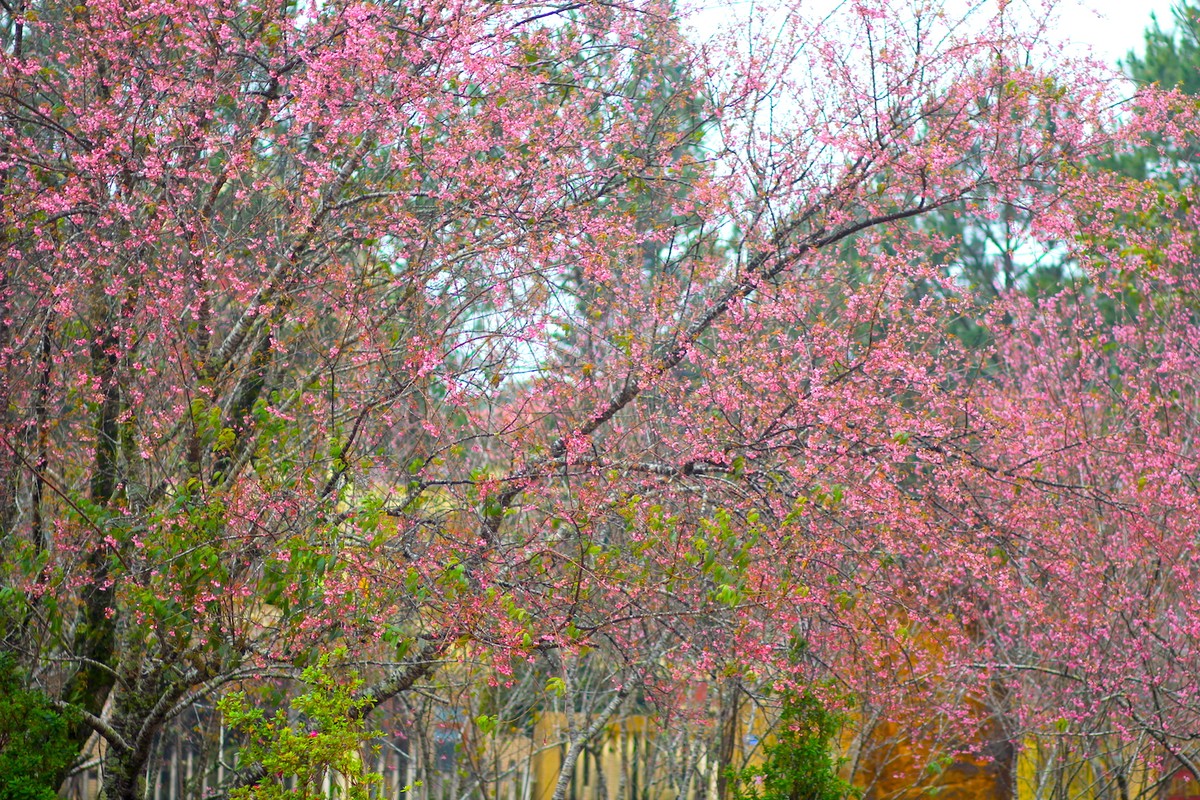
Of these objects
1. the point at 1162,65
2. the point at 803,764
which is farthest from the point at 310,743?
the point at 1162,65

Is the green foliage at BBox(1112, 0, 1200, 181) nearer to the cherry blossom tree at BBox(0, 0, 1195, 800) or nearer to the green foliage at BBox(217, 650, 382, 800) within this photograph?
the cherry blossom tree at BBox(0, 0, 1195, 800)

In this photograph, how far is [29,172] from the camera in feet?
21.2

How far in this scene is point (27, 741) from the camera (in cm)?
634

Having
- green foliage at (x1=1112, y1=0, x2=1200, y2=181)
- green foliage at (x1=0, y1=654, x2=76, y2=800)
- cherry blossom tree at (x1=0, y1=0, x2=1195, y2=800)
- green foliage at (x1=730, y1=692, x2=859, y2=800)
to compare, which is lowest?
green foliage at (x1=730, y1=692, x2=859, y2=800)

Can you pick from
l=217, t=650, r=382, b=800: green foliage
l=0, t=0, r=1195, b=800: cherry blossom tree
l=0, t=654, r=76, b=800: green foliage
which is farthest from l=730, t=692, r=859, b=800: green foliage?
l=0, t=654, r=76, b=800: green foliage

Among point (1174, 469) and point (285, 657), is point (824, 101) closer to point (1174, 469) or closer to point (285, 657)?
point (1174, 469)

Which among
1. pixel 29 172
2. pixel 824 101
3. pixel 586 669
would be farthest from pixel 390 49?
pixel 586 669

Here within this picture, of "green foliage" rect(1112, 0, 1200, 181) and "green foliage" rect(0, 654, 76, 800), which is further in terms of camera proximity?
"green foliage" rect(1112, 0, 1200, 181)

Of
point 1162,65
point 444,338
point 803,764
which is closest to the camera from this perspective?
point 444,338

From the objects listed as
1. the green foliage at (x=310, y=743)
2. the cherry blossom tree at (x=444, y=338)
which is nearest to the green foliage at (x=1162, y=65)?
the cherry blossom tree at (x=444, y=338)

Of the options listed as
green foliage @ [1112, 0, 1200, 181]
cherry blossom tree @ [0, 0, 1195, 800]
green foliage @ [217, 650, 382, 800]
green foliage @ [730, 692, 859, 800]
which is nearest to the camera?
green foliage @ [217, 650, 382, 800]

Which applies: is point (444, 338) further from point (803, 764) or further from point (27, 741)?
point (803, 764)

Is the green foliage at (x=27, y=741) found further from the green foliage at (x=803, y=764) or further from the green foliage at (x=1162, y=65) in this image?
the green foliage at (x=1162, y=65)

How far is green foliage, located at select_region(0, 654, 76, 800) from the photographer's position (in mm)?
6168
